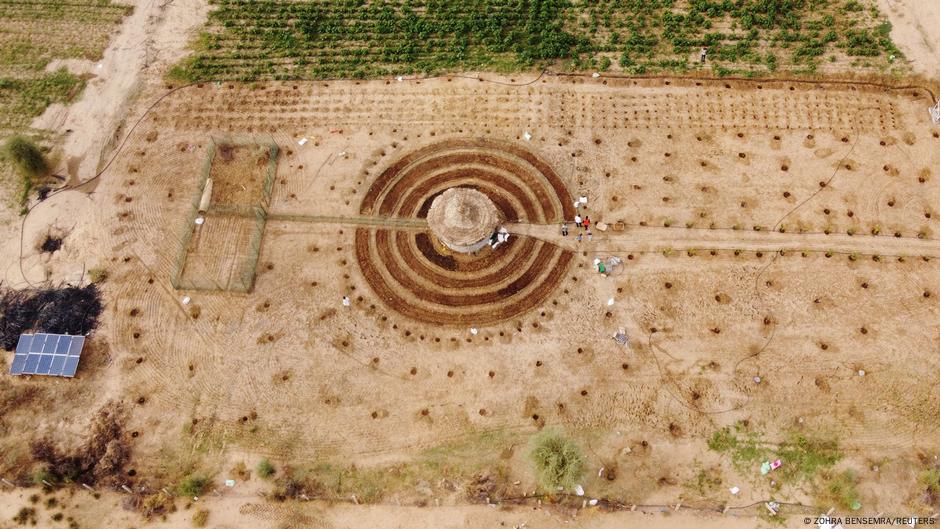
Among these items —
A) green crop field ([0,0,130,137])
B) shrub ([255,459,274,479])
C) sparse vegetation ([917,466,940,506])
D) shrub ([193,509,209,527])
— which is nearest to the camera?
sparse vegetation ([917,466,940,506])

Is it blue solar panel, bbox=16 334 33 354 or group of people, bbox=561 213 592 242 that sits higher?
group of people, bbox=561 213 592 242

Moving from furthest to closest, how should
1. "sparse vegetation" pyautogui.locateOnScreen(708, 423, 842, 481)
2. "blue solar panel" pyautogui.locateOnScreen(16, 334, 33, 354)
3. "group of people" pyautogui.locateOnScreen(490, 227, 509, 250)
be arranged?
"group of people" pyautogui.locateOnScreen(490, 227, 509, 250), "blue solar panel" pyautogui.locateOnScreen(16, 334, 33, 354), "sparse vegetation" pyautogui.locateOnScreen(708, 423, 842, 481)

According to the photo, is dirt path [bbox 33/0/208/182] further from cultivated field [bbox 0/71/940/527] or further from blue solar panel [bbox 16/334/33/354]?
blue solar panel [bbox 16/334/33/354]

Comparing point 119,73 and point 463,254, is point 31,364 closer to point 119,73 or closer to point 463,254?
point 119,73

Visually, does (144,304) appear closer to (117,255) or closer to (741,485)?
(117,255)

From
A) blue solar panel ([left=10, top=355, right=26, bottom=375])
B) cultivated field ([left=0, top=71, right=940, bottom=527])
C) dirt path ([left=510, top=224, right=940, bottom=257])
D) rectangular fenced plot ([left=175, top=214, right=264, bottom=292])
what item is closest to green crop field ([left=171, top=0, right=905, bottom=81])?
cultivated field ([left=0, top=71, right=940, bottom=527])

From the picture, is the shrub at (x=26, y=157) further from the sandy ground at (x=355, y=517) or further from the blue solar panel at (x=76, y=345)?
the sandy ground at (x=355, y=517)

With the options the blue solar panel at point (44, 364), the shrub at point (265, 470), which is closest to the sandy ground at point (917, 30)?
the shrub at point (265, 470)
